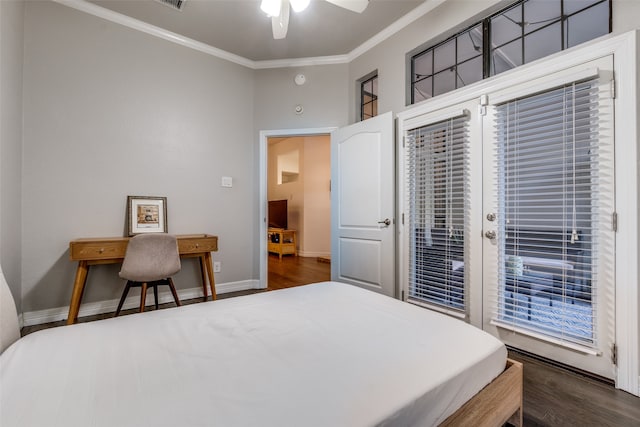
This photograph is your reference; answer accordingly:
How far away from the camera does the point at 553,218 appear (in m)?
1.85

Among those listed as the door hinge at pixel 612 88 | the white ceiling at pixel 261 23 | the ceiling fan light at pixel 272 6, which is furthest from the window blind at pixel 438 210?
the ceiling fan light at pixel 272 6

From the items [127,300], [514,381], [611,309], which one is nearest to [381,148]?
[611,309]

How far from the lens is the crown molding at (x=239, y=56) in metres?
2.66

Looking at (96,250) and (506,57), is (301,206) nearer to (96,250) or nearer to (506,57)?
(96,250)

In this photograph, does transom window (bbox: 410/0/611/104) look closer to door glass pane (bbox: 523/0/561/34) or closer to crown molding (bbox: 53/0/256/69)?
door glass pane (bbox: 523/0/561/34)

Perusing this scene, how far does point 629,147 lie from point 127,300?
395 centimetres

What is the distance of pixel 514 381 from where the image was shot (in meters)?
1.07

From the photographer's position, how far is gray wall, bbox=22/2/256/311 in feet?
8.21

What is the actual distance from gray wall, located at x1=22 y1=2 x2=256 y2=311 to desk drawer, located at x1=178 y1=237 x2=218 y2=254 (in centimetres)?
40

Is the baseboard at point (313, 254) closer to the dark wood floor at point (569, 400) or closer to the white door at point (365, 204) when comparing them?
the white door at point (365, 204)

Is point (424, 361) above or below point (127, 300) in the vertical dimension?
above

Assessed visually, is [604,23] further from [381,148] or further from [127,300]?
[127,300]

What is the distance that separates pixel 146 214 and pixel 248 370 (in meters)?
2.63

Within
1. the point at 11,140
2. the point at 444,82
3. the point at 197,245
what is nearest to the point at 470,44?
the point at 444,82
